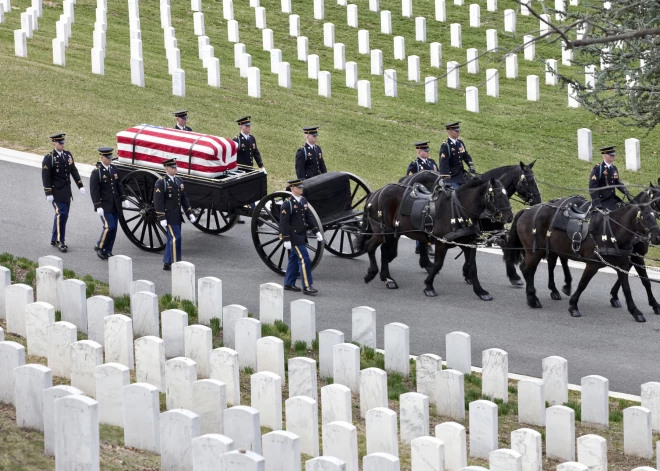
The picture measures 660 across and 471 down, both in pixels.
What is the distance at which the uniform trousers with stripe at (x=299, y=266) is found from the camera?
13.4 metres

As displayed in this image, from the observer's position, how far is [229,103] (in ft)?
71.3

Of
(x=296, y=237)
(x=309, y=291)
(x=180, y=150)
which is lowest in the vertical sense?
(x=309, y=291)

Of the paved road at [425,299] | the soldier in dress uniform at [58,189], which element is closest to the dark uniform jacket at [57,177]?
the soldier in dress uniform at [58,189]

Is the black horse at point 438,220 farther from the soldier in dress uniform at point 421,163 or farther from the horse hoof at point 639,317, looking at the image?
the horse hoof at point 639,317

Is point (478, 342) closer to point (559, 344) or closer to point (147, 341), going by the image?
point (559, 344)

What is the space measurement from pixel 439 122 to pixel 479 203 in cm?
856

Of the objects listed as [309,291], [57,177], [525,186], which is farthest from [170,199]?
[525,186]

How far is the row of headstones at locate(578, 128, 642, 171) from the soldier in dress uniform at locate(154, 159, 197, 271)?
9.10 metres

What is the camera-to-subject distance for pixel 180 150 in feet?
47.0

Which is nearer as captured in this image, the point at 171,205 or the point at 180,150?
the point at 171,205

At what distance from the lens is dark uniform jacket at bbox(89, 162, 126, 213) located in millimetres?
14281

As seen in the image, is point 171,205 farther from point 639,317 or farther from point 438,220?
point 639,317

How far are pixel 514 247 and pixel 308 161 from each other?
3.15 meters

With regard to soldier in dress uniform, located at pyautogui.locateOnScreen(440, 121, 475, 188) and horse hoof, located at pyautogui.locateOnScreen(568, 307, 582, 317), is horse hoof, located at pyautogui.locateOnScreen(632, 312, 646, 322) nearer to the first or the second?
horse hoof, located at pyautogui.locateOnScreen(568, 307, 582, 317)
